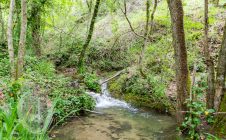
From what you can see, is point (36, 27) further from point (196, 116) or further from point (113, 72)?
point (196, 116)

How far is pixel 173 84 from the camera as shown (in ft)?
34.9

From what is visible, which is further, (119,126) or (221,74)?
(119,126)

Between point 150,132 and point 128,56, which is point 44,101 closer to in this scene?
point 150,132

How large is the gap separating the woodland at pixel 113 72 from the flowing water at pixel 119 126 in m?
0.03

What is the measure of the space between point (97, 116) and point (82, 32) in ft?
19.7

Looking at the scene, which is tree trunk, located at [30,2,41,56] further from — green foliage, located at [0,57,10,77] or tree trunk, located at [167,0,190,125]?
tree trunk, located at [167,0,190,125]

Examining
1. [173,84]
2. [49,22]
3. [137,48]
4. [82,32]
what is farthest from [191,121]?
[49,22]

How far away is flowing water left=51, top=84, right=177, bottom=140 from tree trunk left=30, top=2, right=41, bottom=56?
468 cm

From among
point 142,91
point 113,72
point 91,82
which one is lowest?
point 142,91

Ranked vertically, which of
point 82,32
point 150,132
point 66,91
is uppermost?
point 82,32

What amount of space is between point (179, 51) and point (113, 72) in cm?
801

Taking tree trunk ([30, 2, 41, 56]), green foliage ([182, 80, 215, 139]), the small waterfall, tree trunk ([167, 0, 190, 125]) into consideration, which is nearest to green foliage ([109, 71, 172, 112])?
the small waterfall

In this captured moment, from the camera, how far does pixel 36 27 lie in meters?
13.5

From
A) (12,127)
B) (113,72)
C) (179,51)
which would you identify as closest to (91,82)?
(113,72)
